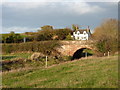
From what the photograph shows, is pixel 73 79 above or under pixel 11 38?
under

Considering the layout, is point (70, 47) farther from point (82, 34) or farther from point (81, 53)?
point (82, 34)

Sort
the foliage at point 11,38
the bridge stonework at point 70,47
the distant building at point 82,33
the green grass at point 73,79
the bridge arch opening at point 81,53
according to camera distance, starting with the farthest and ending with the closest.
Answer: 1. the distant building at point 82,33
2. the foliage at point 11,38
3. the bridge arch opening at point 81,53
4. the bridge stonework at point 70,47
5. the green grass at point 73,79

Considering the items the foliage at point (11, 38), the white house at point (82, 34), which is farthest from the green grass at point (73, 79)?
the white house at point (82, 34)

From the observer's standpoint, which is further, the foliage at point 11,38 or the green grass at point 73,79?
the foliage at point 11,38

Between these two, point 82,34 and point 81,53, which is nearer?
point 81,53

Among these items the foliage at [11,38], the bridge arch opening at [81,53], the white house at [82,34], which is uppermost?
the white house at [82,34]

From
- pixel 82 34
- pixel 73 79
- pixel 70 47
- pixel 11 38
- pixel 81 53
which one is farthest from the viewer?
pixel 82 34

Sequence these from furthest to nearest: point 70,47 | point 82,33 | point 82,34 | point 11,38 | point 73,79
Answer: point 82,33 < point 82,34 < point 11,38 < point 70,47 < point 73,79

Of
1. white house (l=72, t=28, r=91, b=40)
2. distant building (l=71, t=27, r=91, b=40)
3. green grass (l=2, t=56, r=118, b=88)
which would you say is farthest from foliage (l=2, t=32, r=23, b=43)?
green grass (l=2, t=56, r=118, b=88)

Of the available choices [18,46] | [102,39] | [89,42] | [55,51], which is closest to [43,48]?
[55,51]

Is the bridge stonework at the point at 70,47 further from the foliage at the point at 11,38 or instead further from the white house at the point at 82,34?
the white house at the point at 82,34

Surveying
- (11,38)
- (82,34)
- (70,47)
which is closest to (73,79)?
(70,47)

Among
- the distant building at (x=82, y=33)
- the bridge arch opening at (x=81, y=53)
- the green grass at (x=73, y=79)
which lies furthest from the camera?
the distant building at (x=82, y=33)

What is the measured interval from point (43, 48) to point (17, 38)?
984 cm
